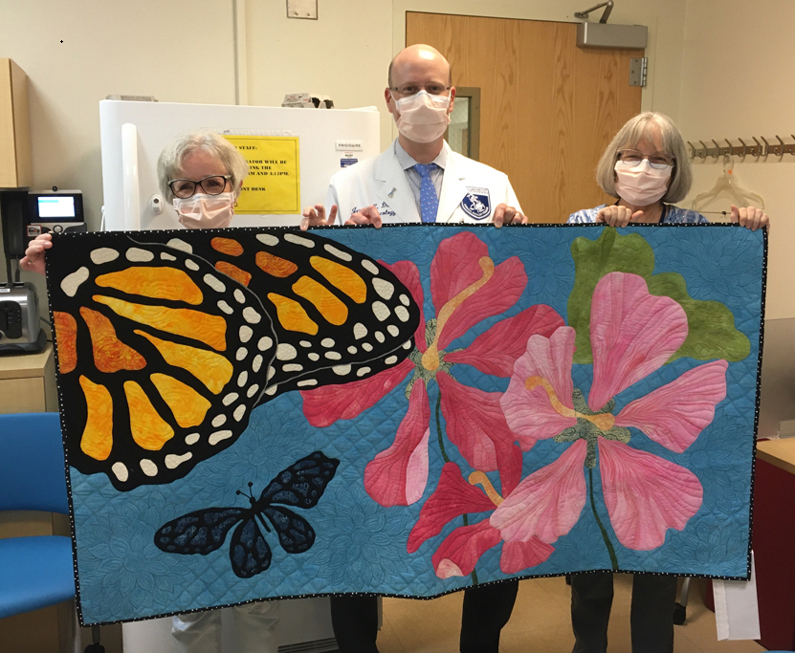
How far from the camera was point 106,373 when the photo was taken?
4.28ft

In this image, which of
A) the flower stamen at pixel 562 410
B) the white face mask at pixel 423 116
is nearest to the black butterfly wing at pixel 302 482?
the flower stamen at pixel 562 410

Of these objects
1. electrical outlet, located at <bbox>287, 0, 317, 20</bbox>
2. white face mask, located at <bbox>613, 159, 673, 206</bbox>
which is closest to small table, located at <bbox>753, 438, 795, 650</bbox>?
white face mask, located at <bbox>613, 159, 673, 206</bbox>

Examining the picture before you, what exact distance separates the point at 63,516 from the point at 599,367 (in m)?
1.62

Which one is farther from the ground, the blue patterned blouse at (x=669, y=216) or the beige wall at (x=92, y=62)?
the beige wall at (x=92, y=62)

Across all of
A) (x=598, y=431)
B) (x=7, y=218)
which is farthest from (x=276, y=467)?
(x=7, y=218)

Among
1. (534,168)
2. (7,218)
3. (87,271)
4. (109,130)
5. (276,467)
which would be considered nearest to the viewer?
(87,271)

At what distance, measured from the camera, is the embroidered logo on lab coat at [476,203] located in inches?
75.7

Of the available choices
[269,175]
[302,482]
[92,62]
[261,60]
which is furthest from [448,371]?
[92,62]

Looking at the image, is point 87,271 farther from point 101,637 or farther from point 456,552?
point 101,637

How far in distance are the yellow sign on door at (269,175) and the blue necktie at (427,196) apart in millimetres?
471

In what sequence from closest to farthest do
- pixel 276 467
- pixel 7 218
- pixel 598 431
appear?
pixel 276 467 < pixel 598 431 < pixel 7 218

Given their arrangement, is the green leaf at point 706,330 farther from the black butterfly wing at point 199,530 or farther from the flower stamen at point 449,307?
the black butterfly wing at point 199,530

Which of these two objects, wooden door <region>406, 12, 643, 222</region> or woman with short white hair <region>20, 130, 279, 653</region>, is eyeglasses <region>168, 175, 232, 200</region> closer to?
woman with short white hair <region>20, 130, 279, 653</region>

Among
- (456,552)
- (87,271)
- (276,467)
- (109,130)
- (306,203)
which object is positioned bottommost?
(456,552)
